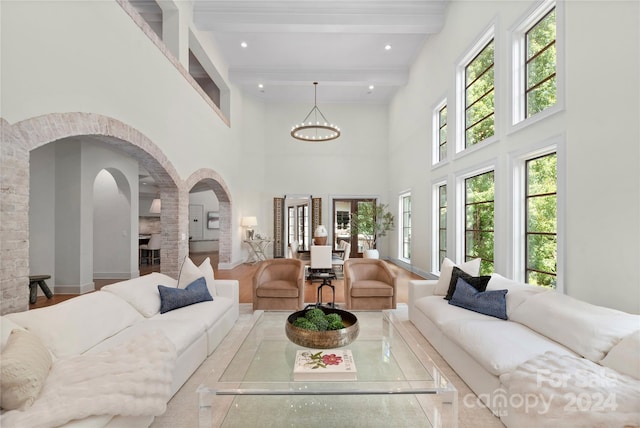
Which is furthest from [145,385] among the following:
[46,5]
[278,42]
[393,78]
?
[393,78]

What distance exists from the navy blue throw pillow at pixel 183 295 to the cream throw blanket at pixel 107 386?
1025 mm

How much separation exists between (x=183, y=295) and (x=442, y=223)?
5.30 meters

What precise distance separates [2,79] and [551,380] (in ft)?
14.3

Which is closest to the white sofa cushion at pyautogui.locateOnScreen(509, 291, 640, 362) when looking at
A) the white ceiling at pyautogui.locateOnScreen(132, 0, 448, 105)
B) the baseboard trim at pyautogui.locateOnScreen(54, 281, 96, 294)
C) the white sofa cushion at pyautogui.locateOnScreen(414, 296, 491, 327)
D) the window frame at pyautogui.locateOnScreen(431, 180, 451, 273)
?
the white sofa cushion at pyautogui.locateOnScreen(414, 296, 491, 327)

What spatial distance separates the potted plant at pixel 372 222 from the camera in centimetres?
961

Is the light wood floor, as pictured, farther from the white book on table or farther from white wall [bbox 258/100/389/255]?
the white book on table

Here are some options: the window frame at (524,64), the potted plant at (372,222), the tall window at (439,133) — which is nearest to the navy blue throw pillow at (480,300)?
the window frame at (524,64)

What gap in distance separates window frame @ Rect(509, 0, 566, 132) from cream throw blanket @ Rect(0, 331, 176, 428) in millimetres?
4277

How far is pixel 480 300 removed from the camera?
9.85 ft

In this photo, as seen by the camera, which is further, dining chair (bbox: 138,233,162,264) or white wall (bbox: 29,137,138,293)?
dining chair (bbox: 138,233,162,264)

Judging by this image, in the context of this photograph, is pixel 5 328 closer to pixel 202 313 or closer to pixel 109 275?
pixel 202 313

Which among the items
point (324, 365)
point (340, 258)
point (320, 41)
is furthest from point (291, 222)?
point (324, 365)

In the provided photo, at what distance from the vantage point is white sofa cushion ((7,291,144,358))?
1965mm

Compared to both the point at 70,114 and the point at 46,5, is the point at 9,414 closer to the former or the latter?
the point at 70,114
